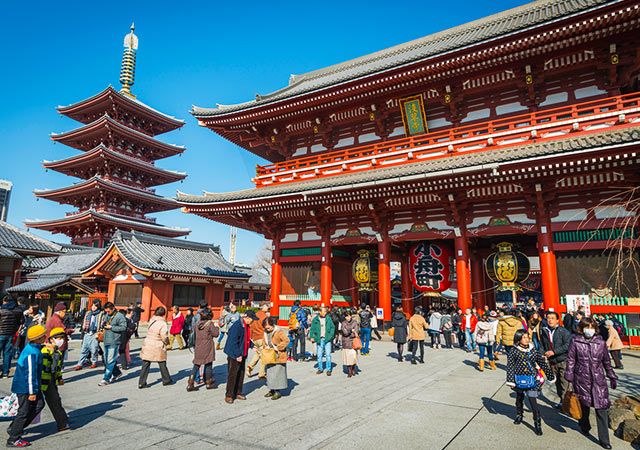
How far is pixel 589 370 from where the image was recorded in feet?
16.6

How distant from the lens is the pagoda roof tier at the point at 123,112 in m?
37.9

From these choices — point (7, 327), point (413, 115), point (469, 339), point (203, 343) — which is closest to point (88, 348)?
point (7, 327)

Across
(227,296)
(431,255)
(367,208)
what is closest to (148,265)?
(227,296)

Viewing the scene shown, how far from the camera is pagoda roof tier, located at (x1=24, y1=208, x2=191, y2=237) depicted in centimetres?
3497

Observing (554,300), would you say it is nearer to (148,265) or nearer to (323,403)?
(323,403)

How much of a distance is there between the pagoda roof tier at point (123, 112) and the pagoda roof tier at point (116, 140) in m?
2.10

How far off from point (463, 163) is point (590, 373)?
8822 millimetres

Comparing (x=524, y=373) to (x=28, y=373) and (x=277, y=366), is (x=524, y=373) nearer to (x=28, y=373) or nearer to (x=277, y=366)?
(x=277, y=366)

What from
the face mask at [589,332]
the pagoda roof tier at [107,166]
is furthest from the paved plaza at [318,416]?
the pagoda roof tier at [107,166]

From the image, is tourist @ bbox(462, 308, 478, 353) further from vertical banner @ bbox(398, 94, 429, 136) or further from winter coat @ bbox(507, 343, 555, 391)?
vertical banner @ bbox(398, 94, 429, 136)

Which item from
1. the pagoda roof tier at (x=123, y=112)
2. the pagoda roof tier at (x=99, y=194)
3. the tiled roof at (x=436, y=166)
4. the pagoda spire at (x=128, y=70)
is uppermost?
the pagoda spire at (x=128, y=70)

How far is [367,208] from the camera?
16391mm

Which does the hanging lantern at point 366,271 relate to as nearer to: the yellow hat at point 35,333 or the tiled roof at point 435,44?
the tiled roof at point 435,44

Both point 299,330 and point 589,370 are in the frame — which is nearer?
point 589,370
